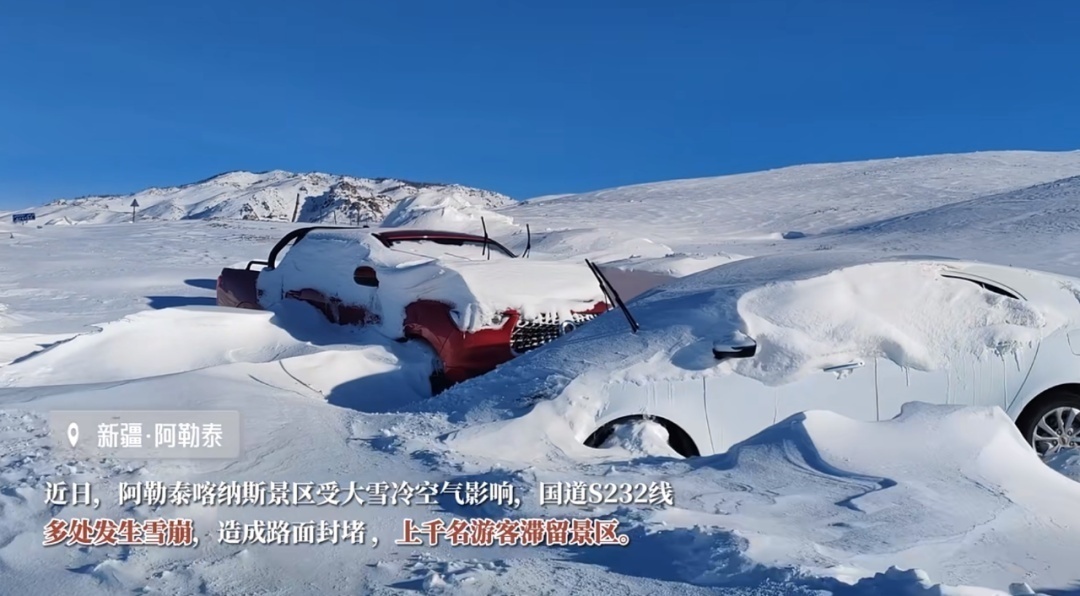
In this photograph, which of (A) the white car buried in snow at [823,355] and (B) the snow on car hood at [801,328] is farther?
(B) the snow on car hood at [801,328]

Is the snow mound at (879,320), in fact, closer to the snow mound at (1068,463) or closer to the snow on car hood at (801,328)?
the snow on car hood at (801,328)

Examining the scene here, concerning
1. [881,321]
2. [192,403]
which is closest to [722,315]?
[881,321]

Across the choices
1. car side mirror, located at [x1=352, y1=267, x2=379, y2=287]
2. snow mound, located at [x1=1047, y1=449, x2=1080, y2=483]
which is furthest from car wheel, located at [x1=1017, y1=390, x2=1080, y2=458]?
car side mirror, located at [x1=352, y1=267, x2=379, y2=287]

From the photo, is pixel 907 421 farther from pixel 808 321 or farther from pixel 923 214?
pixel 923 214

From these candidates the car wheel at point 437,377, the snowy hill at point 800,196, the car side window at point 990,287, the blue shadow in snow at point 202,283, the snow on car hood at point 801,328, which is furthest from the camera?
the snowy hill at point 800,196

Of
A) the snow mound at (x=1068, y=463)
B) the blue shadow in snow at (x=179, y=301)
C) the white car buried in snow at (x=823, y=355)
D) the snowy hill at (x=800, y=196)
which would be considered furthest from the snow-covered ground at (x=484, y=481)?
the snowy hill at (x=800, y=196)

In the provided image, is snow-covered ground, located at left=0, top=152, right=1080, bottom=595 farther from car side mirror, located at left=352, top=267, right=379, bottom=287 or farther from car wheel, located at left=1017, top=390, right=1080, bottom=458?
car wheel, located at left=1017, top=390, right=1080, bottom=458

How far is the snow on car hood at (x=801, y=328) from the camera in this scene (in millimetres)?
4988

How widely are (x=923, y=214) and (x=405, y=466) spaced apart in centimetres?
2351

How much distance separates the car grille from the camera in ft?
21.9

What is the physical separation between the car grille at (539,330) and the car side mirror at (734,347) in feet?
5.70

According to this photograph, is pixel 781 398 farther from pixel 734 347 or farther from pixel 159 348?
pixel 159 348

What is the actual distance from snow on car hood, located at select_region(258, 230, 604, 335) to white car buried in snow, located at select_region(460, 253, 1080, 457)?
116 cm

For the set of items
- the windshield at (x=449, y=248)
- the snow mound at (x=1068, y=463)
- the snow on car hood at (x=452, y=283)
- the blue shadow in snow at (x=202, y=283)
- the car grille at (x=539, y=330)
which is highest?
the windshield at (x=449, y=248)
